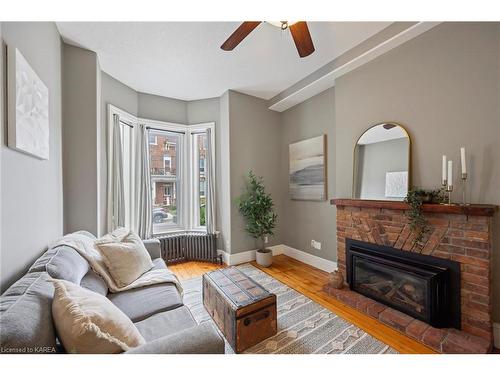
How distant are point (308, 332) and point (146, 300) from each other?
1.33 metres

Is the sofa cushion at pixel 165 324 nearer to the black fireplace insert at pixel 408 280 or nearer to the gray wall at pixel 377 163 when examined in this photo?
the black fireplace insert at pixel 408 280

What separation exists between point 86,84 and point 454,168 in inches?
143

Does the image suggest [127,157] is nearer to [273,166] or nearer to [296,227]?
[273,166]

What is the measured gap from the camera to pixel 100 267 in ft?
5.14

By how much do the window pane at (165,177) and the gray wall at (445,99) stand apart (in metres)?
2.92

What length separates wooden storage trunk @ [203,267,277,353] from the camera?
59.9 inches

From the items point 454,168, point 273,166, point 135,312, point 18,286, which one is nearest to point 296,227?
point 273,166

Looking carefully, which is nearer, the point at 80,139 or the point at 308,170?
the point at 80,139

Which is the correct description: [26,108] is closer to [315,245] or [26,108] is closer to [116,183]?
[116,183]

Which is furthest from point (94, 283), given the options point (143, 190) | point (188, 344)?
point (143, 190)

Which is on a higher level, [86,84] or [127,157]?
[86,84]

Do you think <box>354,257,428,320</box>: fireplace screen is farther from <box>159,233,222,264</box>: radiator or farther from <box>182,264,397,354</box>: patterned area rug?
<box>159,233,222,264</box>: radiator

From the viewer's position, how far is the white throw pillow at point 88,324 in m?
0.78
